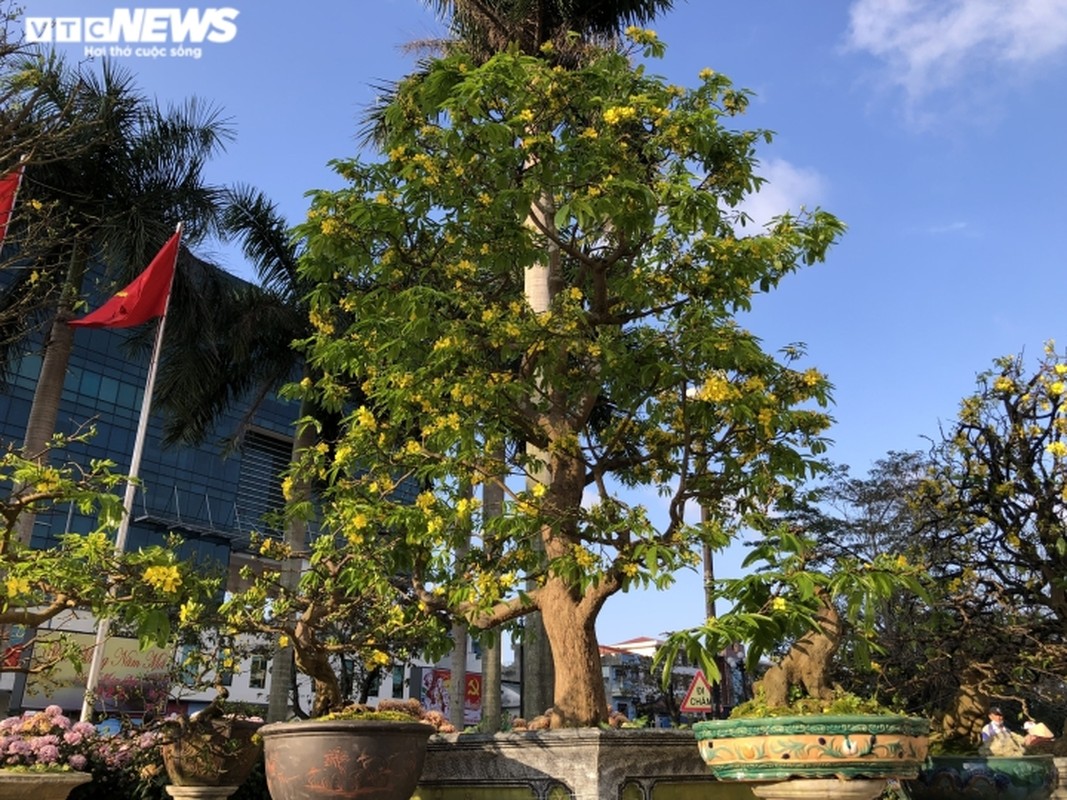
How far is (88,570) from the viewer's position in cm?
527

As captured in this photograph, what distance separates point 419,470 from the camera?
6.65 metres

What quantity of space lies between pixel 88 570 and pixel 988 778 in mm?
6606

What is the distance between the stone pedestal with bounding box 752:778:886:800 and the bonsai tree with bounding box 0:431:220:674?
351 cm

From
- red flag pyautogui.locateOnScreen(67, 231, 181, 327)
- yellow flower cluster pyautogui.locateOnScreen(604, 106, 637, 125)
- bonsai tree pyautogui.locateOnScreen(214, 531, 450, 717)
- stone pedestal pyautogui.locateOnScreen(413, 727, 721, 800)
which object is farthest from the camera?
red flag pyautogui.locateOnScreen(67, 231, 181, 327)

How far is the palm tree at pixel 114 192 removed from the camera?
1355 cm

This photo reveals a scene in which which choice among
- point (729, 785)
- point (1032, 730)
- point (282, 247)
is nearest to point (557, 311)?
point (729, 785)

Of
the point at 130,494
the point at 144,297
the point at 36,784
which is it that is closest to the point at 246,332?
the point at 144,297

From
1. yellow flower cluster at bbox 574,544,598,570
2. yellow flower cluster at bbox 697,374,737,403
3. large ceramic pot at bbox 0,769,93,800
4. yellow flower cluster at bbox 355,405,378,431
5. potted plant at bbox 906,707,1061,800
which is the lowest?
large ceramic pot at bbox 0,769,93,800

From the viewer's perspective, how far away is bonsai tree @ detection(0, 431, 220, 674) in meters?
4.71

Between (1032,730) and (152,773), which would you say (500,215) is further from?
(1032,730)

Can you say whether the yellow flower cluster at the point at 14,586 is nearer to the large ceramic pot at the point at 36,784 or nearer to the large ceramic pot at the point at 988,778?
the large ceramic pot at the point at 36,784

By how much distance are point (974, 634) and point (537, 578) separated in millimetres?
5349

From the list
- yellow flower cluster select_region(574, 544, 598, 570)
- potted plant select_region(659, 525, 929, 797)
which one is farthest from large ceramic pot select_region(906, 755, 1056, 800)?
yellow flower cluster select_region(574, 544, 598, 570)

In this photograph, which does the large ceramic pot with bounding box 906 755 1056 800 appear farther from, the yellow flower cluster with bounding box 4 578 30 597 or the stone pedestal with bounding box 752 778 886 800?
the yellow flower cluster with bounding box 4 578 30 597
